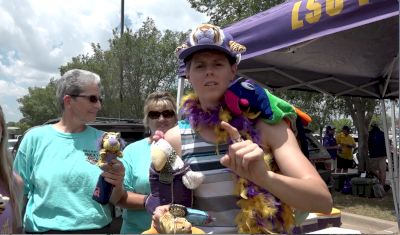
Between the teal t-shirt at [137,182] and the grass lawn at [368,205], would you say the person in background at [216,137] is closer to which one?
the teal t-shirt at [137,182]

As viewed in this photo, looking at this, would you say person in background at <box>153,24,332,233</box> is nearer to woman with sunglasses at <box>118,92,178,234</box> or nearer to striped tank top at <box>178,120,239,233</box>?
striped tank top at <box>178,120,239,233</box>

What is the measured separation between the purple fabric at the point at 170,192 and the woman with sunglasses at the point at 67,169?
2.36ft

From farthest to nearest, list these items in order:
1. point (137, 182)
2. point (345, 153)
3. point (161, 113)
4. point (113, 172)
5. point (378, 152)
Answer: point (345, 153) → point (378, 152) → point (161, 113) → point (137, 182) → point (113, 172)

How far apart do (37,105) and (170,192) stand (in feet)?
200

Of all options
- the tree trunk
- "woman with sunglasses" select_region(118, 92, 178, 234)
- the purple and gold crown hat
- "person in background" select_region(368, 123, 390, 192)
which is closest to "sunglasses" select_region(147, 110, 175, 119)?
"woman with sunglasses" select_region(118, 92, 178, 234)

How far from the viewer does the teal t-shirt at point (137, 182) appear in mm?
2416

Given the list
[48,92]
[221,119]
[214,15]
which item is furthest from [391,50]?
[48,92]

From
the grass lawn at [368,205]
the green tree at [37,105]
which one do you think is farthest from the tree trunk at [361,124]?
the green tree at [37,105]

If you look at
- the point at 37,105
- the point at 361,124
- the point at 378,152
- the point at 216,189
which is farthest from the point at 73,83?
the point at 37,105

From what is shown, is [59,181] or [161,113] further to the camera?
[161,113]

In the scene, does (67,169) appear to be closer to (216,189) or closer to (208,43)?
(216,189)

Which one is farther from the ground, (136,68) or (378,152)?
(136,68)

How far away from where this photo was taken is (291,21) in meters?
3.73

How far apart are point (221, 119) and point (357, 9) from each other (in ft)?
7.83
